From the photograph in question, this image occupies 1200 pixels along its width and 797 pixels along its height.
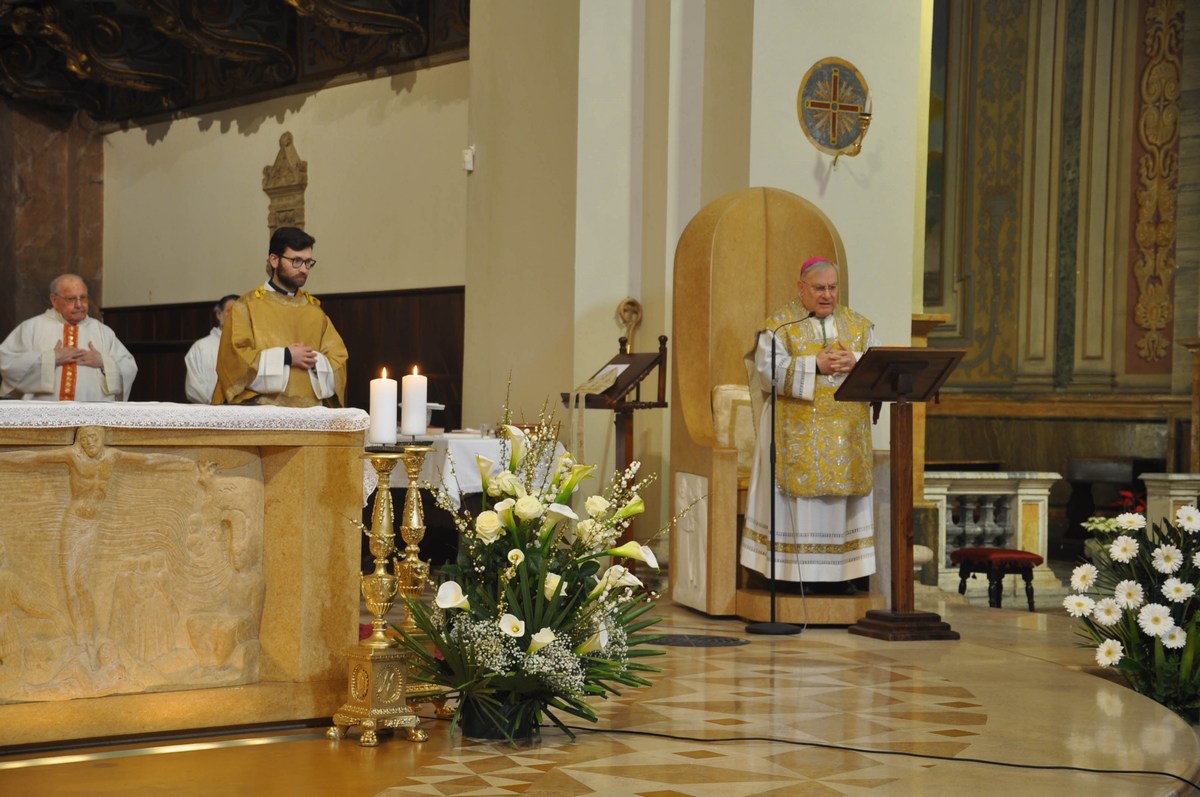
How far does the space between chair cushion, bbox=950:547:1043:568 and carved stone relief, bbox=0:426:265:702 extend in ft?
20.2

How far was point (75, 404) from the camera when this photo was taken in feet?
15.0

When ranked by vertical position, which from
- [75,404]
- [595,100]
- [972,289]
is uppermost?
[595,100]

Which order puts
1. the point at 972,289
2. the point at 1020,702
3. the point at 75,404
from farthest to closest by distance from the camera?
the point at 972,289 → the point at 1020,702 → the point at 75,404

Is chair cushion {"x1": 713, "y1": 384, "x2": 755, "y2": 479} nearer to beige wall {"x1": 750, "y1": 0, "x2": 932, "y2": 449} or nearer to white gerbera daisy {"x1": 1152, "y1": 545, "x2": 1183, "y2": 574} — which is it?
beige wall {"x1": 750, "y1": 0, "x2": 932, "y2": 449}

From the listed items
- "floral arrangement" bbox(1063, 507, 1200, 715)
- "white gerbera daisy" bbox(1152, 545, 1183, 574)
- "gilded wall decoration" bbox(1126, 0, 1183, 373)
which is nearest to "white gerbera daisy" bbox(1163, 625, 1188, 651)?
"floral arrangement" bbox(1063, 507, 1200, 715)

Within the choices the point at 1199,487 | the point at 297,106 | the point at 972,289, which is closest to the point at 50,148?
the point at 297,106

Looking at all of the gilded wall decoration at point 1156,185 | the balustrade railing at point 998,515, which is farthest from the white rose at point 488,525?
the gilded wall decoration at point 1156,185

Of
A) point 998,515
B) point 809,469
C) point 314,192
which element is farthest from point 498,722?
point 314,192

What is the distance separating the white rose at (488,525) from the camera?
178 inches

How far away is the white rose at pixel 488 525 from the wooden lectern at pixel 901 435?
2673 millimetres

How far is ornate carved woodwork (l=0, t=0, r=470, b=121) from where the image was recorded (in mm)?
12258

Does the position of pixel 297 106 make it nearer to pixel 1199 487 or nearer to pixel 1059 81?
pixel 1059 81

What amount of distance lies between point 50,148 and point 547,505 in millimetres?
12715

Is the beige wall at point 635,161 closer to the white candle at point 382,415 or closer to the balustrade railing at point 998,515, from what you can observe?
the balustrade railing at point 998,515
